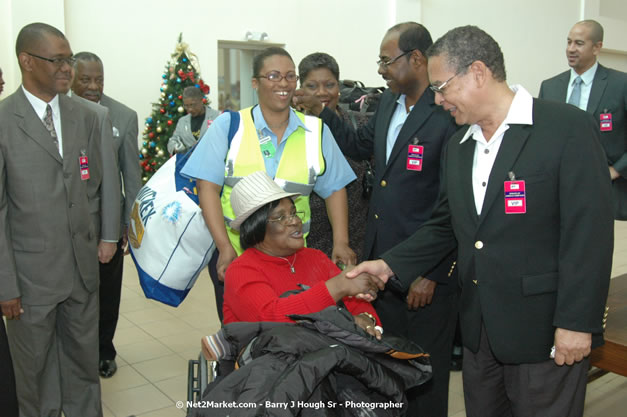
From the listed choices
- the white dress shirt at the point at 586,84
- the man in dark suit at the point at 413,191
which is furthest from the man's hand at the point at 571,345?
the white dress shirt at the point at 586,84

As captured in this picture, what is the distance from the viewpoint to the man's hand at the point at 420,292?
245cm

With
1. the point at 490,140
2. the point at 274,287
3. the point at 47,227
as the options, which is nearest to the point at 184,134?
the point at 47,227

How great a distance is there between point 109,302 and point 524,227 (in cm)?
270

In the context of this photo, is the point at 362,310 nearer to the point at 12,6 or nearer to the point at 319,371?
the point at 319,371

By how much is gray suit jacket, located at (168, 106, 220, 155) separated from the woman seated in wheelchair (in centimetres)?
466

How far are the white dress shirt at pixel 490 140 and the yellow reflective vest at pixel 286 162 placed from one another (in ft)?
2.57

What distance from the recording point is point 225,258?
2.36m

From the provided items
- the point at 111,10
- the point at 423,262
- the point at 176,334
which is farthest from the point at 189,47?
the point at 423,262

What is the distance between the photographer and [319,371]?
59.6 inches

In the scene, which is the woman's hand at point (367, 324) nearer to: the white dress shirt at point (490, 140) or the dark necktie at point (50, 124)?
the white dress shirt at point (490, 140)

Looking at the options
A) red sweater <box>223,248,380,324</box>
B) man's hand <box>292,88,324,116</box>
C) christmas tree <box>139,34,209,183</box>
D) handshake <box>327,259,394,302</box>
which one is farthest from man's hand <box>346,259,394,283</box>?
christmas tree <box>139,34,209,183</box>

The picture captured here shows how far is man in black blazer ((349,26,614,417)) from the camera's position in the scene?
5.43 ft

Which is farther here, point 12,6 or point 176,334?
point 12,6

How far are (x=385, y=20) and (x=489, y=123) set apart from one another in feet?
26.8
